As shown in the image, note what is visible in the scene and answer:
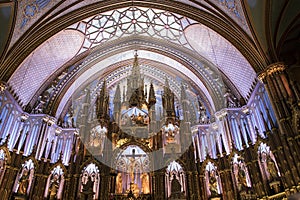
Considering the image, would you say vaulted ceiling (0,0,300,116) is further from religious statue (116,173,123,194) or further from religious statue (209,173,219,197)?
religious statue (116,173,123,194)

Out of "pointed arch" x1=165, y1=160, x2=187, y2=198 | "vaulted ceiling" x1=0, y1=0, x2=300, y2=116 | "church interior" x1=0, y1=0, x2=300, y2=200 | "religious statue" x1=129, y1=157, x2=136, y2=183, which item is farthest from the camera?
"religious statue" x1=129, y1=157, x2=136, y2=183

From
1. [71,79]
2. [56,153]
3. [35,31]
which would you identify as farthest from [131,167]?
[35,31]

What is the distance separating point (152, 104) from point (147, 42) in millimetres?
5965

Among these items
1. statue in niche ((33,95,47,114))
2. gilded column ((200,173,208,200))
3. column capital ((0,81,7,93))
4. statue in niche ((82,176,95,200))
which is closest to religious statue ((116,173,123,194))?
statue in niche ((82,176,95,200))

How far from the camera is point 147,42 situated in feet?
66.2

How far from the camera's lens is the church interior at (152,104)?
12727mm

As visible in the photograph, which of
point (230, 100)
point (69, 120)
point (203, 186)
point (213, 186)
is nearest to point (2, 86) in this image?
point (69, 120)

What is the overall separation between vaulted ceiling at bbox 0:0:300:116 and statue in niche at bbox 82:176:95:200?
17.9 ft

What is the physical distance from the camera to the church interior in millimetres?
12727

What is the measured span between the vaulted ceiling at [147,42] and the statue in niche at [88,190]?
17.9 ft

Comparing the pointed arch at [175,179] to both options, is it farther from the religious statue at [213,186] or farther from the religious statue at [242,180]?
the religious statue at [242,180]

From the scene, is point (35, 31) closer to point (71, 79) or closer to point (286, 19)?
point (71, 79)

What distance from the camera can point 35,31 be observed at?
1519cm

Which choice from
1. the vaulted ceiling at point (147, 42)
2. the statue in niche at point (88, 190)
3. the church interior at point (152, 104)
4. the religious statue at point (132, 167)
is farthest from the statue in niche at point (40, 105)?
the religious statue at point (132, 167)
